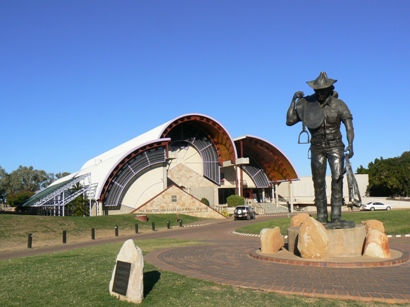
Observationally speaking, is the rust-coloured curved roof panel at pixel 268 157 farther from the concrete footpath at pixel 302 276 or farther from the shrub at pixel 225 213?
the concrete footpath at pixel 302 276

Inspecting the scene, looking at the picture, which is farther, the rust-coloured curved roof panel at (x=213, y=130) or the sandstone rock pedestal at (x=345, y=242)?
the rust-coloured curved roof panel at (x=213, y=130)

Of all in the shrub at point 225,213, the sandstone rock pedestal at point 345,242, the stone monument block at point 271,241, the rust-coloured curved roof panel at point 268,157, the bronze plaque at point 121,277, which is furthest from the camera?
the rust-coloured curved roof panel at point 268,157

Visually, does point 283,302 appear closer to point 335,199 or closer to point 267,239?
point 267,239

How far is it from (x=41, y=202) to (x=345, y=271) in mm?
42951

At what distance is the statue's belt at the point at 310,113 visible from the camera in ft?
37.6

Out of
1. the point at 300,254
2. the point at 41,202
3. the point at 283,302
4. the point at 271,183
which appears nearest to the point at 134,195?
the point at 41,202

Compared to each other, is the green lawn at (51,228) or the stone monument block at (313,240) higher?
the stone monument block at (313,240)

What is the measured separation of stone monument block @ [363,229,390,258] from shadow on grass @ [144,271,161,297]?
17.3ft

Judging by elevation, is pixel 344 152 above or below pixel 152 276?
above

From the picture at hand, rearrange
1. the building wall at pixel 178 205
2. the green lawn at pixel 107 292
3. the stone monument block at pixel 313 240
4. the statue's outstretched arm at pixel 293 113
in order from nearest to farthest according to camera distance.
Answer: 1. the green lawn at pixel 107 292
2. the stone monument block at pixel 313 240
3. the statue's outstretched arm at pixel 293 113
4. the building wall at pixel 178 205

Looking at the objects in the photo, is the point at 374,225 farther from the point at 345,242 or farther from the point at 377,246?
the point at 345,242

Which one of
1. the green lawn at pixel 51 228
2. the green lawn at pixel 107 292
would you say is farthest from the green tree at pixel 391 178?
the green lawn at pixel 107 292

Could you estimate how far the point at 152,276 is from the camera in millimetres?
8484

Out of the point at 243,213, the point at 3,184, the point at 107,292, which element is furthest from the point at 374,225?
the point at 3,184
